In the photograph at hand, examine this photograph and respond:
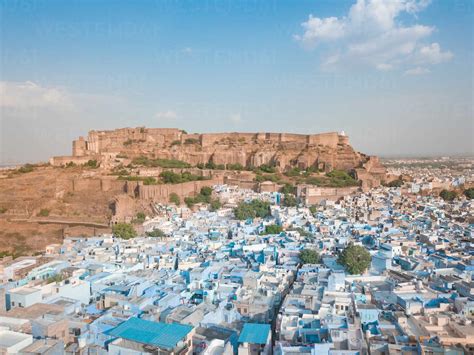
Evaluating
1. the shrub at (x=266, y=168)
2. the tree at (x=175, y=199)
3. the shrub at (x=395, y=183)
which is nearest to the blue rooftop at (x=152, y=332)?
the tree at (x=175, y=199)

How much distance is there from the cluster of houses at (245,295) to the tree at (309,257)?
20cm

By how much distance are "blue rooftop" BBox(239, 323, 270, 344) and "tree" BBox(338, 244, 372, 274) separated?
12.8ft

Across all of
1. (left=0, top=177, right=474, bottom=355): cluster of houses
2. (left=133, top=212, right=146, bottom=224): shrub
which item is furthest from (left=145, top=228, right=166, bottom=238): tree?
(left=133, top=212, right=146, bottom=224): shrub

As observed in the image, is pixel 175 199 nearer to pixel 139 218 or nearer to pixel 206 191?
pixel 206 191

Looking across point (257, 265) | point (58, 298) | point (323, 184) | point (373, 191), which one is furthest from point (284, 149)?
point (58, 298)

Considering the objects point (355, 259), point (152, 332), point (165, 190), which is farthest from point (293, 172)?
point (152, 332)

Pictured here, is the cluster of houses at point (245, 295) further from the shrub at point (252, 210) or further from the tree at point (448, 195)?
the tree at point (448, 195)

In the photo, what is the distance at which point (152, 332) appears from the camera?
6367 mm

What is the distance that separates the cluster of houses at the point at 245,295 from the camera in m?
6.30

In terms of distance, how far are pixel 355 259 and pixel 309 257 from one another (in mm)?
1280

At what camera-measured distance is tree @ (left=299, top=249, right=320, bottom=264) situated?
10.9m

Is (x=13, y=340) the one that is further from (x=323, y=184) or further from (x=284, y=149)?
(x=284, y=149)

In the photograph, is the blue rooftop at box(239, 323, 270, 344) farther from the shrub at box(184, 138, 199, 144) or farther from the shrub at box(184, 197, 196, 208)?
the shrub at box(184, 138, 199, 144)

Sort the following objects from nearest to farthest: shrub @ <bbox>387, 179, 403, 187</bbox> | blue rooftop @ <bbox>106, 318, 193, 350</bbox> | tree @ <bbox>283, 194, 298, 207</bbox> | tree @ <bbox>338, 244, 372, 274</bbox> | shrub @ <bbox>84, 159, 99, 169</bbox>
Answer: blue rooftop @ <bbox>106, 318, 193, 350</bbox>, tree @ <bbox>338, 244, 372, 274</bbox>, tree @ <bbox>283, 194, 298, 207</bbox>, shrub @ <bbox>387, 179, 403, 187</bbox>, shrub @ <bbox>84, 159, 99, 169</bbox>
